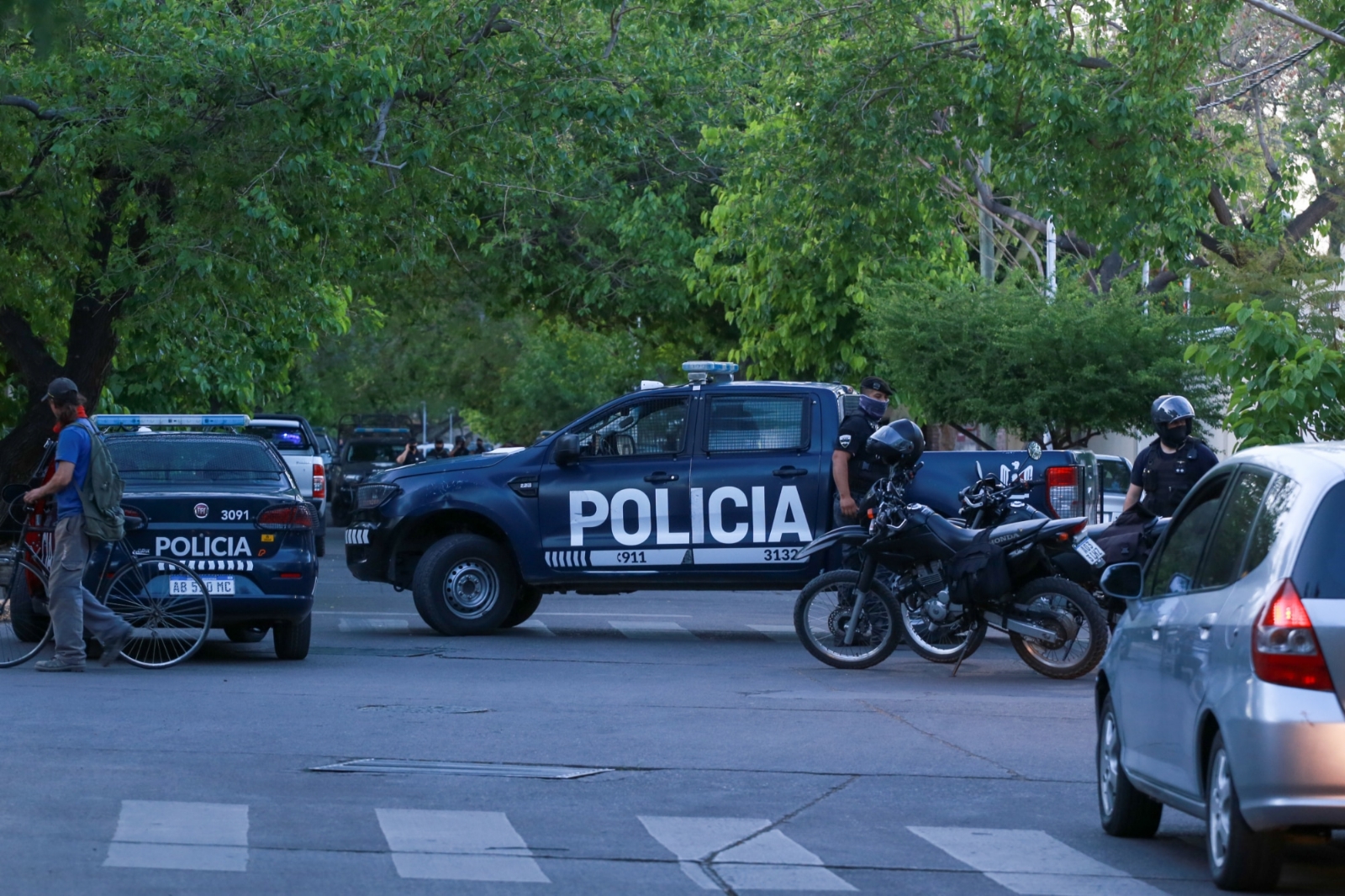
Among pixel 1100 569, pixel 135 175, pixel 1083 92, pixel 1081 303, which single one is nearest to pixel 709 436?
pixel 1100 569

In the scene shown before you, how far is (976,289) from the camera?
2594 centimetres

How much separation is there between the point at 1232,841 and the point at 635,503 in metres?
9.18

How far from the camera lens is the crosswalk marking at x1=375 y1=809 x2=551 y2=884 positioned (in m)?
6.59

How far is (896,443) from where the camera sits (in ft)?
44.6

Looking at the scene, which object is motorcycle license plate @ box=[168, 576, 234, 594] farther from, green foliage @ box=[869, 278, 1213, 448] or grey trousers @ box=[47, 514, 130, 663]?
green foliage @ box=[869, 278, 1213, 448]

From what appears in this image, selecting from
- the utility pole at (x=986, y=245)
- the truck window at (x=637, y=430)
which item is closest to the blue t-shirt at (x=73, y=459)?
the truck window at (x=637, y=430)

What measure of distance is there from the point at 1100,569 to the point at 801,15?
1144 centimetres

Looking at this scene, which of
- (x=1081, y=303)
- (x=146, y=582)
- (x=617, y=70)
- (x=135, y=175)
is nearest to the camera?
(x=146, y=582)

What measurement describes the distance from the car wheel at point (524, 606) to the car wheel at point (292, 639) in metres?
2.74

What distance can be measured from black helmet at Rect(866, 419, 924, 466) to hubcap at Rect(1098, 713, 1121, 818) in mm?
5909

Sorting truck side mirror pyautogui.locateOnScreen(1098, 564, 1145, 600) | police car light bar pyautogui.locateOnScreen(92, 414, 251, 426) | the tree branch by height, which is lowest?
truck side mirror pyautogui.locateOnScreen(1098, 564, 1145, 600)

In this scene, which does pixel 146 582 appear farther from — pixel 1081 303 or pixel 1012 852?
pixel 1081 303

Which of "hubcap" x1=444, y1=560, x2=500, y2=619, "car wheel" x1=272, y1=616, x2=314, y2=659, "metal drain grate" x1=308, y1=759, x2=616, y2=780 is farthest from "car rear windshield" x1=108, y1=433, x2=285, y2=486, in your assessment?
"metal drain grate" x1=308, y1=759, x2=616, y2=780

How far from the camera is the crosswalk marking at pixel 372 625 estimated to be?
16.1 metres
